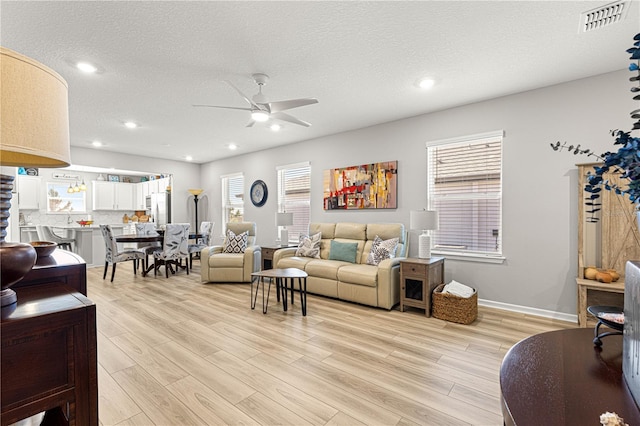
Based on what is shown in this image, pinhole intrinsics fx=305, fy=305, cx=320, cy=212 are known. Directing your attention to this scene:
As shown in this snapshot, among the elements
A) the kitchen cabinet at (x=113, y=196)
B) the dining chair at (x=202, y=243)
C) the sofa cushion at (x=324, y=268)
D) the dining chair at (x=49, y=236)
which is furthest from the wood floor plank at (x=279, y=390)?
the kitchen cabinet at (x=113, y=196)

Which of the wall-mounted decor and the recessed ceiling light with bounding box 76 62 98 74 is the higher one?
the recessed ceiling light with bounding box 76 62 98 74

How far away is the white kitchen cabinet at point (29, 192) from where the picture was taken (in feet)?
23.9

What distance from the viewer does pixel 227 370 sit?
2.41 metres

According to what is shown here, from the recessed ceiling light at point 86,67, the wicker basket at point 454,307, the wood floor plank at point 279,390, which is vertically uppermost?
the recessed ceiling light at point 86,67

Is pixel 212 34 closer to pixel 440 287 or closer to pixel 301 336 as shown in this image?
pixel 301 336

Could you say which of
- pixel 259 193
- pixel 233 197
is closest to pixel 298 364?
pixel 259 193

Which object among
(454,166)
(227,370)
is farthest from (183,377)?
(454,166)

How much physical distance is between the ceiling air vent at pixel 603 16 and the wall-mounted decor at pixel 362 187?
2622mm

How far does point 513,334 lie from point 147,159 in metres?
8.03

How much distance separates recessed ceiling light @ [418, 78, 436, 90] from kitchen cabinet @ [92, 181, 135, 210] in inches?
347

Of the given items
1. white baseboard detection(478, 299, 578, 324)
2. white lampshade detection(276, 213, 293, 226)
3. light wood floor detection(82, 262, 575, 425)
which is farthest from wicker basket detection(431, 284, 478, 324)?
white lampshade detection(276, 213, 293, 226)

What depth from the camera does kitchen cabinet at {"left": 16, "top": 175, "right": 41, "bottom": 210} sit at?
7.28 meters

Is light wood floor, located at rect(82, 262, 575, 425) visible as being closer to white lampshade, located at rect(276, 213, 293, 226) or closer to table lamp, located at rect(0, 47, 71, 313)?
table lamp, located at rect(0, 47, 71, 313)

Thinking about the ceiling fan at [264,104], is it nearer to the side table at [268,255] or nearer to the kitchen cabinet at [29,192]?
the side table at [268,255]
